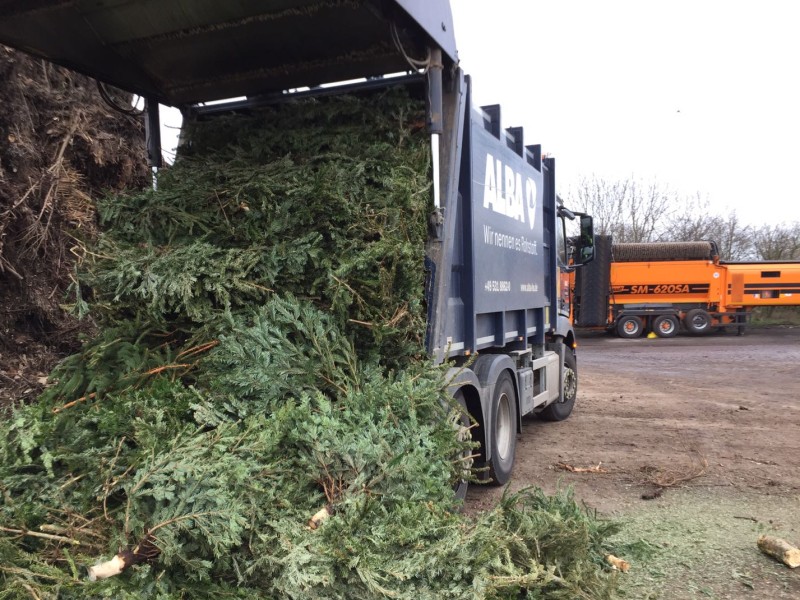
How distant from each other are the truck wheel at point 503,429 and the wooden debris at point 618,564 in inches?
64.2

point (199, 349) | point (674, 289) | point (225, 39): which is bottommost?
point (199, 349)

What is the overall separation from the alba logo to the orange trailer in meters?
14.8

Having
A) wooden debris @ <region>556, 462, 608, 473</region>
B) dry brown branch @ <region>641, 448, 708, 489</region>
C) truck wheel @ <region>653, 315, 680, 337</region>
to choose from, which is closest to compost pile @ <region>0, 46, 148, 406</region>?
wooden debris @ <region>556, 462, 608, 473</region>

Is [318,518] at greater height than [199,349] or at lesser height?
lesser

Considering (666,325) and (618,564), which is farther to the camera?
(666,325)

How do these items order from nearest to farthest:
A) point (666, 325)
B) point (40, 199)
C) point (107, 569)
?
point (107, 569), point (40, 199), point (666, 325)

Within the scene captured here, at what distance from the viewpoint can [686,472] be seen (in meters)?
5.76

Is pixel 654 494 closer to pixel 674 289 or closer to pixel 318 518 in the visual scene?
pixel 318 518

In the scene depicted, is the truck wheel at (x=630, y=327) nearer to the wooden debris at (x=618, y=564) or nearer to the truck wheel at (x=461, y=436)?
the truck wheel at (x=461, y=436)

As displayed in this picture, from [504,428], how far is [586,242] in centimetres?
344

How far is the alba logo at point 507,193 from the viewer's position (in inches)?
207

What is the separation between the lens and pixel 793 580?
11.8ft

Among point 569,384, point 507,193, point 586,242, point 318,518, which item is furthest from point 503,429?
point 586,242

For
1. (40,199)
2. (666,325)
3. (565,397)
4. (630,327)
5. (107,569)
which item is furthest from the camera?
(630,327)
